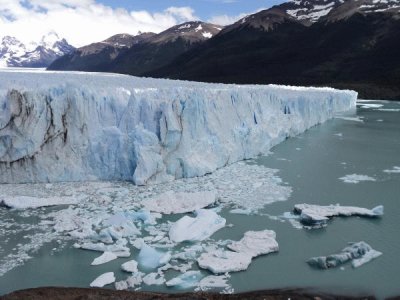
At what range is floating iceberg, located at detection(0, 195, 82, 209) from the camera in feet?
28.0

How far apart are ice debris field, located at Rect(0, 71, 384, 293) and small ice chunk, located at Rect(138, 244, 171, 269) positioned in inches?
0.6

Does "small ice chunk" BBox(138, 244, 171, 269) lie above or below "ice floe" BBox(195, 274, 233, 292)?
above

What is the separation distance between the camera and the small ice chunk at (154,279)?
19.1ft

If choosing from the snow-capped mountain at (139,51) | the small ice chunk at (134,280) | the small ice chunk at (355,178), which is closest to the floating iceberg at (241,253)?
the small ice chunk at (134,280)

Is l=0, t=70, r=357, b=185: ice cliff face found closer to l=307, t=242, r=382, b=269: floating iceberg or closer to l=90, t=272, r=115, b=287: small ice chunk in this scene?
l=90, t=272, r=115, b=287: small ice chunk

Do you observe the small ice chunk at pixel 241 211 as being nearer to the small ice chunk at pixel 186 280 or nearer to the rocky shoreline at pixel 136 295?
the small ice chunk at pixel 186 280

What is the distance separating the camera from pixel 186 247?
6875 mm

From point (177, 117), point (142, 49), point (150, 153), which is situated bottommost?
point (150, 153)

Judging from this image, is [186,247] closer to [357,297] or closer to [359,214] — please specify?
[357,297]

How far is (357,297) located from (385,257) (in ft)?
4.41

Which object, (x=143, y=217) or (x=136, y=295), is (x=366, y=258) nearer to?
(x=136, y=295)

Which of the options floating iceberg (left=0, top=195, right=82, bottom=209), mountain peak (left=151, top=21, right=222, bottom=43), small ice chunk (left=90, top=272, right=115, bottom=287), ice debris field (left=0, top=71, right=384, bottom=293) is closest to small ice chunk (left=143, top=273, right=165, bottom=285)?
ice debris field (left=0, top=71, right=384, bottom=293)

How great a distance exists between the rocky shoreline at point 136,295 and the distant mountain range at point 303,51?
131 ft

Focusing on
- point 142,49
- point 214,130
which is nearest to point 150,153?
point 214,130
